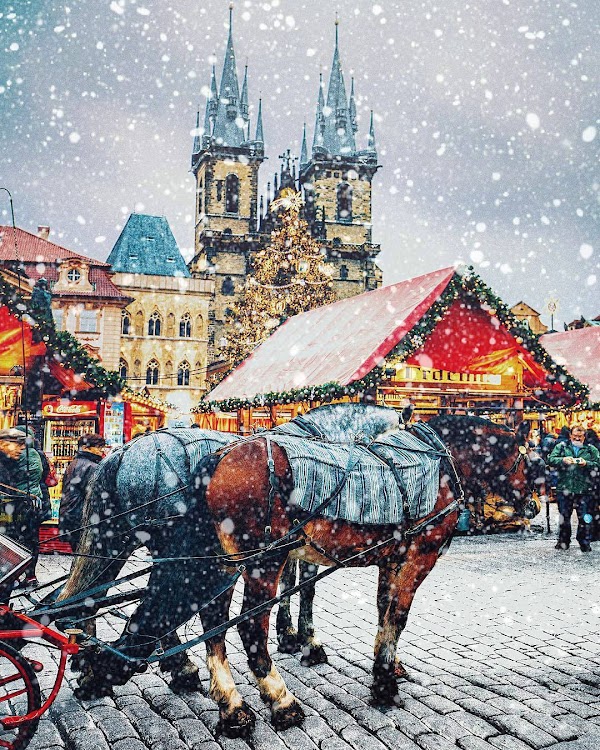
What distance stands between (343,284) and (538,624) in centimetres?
4924

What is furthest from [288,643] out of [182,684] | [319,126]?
[319,126]

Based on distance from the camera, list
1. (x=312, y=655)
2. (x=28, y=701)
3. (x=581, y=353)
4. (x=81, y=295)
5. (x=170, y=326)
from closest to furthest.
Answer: (x=28, y=701) < (x=312, y=655) < (x=581, y=353) < (x=81, y=295) < (x=170, y=326)

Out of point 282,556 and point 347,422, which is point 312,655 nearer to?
point 282,556

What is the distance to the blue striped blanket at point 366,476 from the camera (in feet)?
12.4

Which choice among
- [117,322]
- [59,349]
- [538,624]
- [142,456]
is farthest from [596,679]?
[117,322]

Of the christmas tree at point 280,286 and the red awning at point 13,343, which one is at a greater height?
the christmas tree at point 280,286

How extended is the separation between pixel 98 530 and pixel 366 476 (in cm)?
178

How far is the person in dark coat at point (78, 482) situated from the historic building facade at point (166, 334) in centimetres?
3719

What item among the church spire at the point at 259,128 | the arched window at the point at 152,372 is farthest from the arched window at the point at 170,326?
the church spire at the point at 259,128

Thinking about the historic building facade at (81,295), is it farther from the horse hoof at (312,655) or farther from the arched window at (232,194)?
the horse hoof at (312,655)

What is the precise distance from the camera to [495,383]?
38.0 feet

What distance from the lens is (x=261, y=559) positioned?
3682 mm

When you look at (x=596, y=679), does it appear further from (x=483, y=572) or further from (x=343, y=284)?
(x=343, y=284)

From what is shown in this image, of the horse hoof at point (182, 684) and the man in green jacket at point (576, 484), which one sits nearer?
the horse hoof at point (182, 684)
